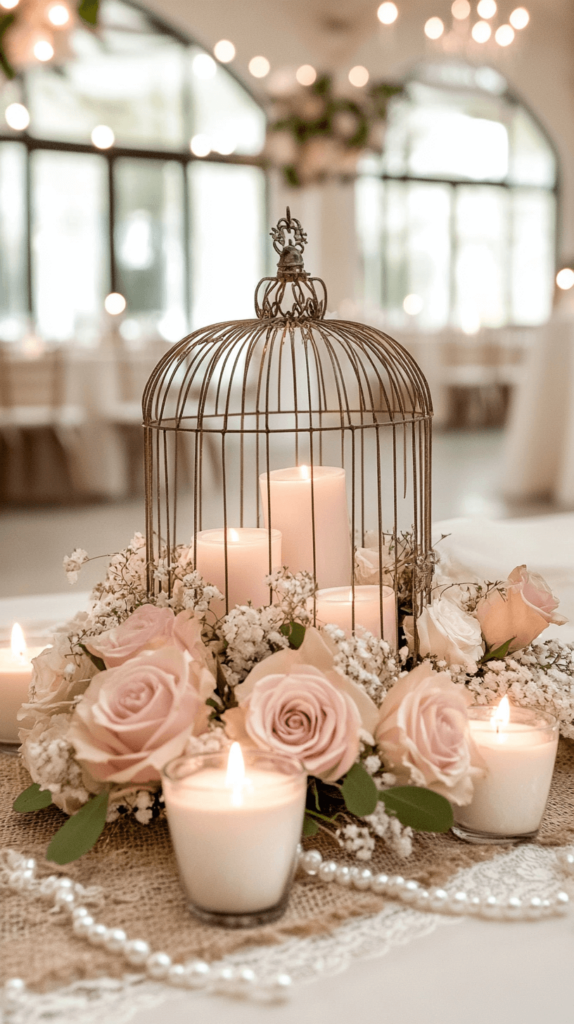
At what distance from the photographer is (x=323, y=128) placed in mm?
8516

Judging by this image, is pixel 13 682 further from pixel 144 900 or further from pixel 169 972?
pixel 169 972

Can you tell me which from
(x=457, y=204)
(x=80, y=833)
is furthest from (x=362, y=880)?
(x=457, y=204)

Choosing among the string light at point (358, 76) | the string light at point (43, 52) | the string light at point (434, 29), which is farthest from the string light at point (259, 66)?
the string light at point (43, 52)

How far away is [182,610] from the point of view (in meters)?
0.95

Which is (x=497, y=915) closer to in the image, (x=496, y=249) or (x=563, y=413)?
(x=563, y=413)

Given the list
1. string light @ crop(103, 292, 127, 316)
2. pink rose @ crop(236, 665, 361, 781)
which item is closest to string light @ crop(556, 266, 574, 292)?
string light @ crop(103, 292, 127, 316)

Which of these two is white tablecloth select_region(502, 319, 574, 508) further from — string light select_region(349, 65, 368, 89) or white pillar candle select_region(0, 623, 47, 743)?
white pillar candle select_region(0, 623, 47, 743)

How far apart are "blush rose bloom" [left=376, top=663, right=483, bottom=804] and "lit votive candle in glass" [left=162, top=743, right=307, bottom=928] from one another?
0.13m

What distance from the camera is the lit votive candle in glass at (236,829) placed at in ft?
2.25

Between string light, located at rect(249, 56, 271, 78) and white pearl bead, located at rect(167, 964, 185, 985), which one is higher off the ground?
string light, located at rect(249, 56, 271, 78)

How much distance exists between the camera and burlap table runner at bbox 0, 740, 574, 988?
69 centimetres

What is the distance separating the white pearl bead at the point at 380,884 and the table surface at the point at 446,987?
6cm

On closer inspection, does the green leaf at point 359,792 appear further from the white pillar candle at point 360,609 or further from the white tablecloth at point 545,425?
the white tablecloth at point 545,425

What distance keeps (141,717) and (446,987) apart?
31 cm
